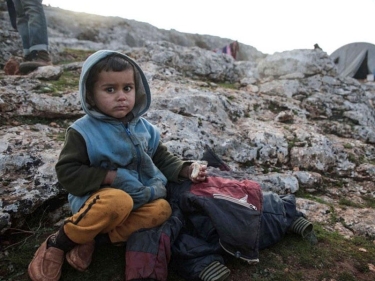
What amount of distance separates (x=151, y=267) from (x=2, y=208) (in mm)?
1326

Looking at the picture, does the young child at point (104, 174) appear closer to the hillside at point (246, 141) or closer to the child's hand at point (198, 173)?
the child's hand at point (198, 173)

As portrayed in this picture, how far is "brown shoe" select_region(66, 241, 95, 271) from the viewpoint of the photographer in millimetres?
1928

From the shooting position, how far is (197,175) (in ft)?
7.84

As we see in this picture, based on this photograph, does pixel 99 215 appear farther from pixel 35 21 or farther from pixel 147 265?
pixel 35 21

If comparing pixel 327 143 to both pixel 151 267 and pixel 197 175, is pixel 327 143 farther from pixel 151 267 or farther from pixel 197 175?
pixel 151 267

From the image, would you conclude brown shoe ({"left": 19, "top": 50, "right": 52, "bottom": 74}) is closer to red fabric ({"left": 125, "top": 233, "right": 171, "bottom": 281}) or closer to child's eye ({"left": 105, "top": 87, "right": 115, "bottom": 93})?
child's eye ({"left": 105, "top": 87, "right": 115, "bottom": 93})

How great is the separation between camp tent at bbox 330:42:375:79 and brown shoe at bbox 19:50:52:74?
18.2 metres

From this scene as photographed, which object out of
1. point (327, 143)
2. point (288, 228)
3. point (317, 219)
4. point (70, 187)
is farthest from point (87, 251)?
point (327, 143)

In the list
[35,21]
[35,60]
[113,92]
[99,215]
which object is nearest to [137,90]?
[113,92]

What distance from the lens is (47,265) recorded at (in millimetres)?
1872

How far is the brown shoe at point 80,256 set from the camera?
1928mm

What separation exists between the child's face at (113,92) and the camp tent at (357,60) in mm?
19299

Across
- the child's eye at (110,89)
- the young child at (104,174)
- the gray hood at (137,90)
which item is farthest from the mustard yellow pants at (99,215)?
the child's eye at (110,89)

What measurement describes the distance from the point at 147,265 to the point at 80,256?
51 centimetres
